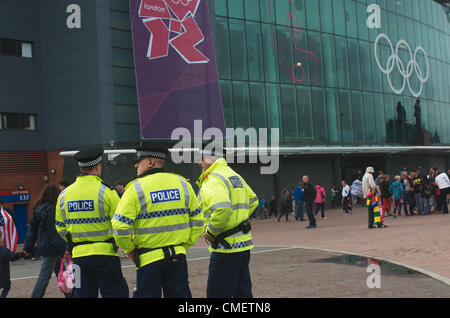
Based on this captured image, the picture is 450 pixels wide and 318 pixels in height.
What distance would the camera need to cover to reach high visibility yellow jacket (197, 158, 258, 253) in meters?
5.31

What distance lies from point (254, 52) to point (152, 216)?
28.4m

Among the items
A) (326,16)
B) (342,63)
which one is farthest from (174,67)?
(342,63)

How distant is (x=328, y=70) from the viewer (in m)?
36.3

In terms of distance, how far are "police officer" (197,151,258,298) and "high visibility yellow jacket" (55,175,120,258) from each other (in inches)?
37.7

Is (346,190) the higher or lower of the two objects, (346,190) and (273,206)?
the higher

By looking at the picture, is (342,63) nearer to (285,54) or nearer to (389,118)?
(285,54)

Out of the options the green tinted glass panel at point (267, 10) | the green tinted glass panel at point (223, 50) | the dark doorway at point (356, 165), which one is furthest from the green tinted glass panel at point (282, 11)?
→ the dark doorway at point (356, 165)

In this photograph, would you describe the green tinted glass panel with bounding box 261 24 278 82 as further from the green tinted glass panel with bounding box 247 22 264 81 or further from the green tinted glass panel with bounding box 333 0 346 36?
the green tinted glass panel with bounding box 333 0 346 36

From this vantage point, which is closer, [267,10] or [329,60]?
[267,10]

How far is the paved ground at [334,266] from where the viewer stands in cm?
731

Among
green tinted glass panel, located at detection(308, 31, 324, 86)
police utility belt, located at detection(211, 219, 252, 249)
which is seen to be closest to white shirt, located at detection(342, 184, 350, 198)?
green tinted glass panel, located at detection(308, 31, 324, 86)

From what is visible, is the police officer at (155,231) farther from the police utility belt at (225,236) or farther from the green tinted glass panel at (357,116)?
the green tinted glass panel at (357,116)

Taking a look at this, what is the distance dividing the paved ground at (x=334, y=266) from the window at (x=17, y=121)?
43.6 ft

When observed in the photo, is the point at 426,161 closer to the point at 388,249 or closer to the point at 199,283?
the point at 388,249
